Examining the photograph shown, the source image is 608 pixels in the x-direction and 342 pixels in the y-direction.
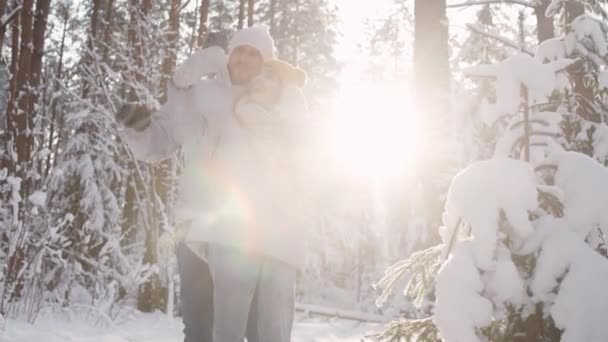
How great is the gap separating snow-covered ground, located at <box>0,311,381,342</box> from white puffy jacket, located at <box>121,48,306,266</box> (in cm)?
299

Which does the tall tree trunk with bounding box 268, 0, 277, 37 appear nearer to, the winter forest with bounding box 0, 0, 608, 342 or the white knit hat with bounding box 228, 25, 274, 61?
the winter forest with bounding box 0, 0, 608, 342

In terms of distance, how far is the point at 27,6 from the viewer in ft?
28.0

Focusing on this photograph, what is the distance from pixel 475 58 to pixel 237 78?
12.1m

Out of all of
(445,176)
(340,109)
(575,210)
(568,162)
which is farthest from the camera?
(340,109)

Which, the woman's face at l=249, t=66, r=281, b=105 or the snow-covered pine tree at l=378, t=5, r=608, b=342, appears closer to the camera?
the snow-covered pine tree at l=378, t=5, r=608, b=342

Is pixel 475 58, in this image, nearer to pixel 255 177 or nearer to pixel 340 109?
pixel 340 109

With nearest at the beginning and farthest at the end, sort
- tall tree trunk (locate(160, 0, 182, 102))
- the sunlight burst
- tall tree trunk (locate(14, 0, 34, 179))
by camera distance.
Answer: the sunlight burst → tall tree trunk (locate(14, 0, 34, 179)) → tall tree trunk (locate(160, 0, 182, 102))

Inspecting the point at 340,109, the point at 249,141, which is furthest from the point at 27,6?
the point at 340,109

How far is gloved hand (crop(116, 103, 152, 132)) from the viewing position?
2549mm

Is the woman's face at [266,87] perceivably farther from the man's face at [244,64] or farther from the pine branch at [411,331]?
the pine branch at [411,331]

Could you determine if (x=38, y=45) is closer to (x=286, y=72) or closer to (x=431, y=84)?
(x=431, y=84)

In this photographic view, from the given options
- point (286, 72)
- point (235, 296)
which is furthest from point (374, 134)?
point (235, 296)

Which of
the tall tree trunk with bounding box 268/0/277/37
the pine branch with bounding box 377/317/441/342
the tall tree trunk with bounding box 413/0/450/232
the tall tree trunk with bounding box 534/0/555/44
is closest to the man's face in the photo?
the pine branch with bounding box 377/317/441/342

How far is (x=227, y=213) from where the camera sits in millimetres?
2383
